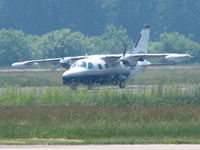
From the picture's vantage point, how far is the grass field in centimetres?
3011

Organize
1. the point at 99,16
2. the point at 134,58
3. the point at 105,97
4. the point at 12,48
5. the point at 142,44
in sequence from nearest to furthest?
the point at 105,97 < the point at 134,58 < the point at 142,44 < the point at 12,48 < the point at 99,16

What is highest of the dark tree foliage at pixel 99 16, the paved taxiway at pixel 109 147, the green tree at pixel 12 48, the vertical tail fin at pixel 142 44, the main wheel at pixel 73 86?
the dark tree foliage at pixel 99 16

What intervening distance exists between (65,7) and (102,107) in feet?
323

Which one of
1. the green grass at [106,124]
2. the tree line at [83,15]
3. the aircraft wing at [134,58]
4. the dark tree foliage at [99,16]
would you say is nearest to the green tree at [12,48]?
the dark tree foliage at [99,16]

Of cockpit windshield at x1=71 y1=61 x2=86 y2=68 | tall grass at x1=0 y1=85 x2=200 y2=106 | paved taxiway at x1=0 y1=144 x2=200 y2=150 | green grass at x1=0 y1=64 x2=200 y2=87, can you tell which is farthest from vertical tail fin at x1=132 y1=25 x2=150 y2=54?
paved taxiway at x1=0 y1=144 x2=200 y2=150

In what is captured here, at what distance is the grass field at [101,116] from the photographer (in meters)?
30.1

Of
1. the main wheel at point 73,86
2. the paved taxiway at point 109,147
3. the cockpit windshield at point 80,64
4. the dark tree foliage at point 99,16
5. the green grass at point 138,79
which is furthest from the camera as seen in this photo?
the dark tree foliage at point 99,16

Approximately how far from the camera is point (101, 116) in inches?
1334

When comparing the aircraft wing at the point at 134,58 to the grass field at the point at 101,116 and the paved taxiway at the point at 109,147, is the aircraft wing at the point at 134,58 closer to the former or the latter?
the grass field at the point at 101,116

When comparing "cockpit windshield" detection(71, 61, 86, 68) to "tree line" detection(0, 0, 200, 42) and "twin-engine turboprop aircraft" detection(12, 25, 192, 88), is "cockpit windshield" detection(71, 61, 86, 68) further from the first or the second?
"tree line" detection(0, 0, 200, 42)

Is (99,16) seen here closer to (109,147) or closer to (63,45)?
(63,45)

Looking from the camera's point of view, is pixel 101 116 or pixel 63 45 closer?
pixel 101 116

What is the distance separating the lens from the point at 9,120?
33656 mm

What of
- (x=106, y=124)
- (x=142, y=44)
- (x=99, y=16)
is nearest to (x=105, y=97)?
(x=106, y=124)
